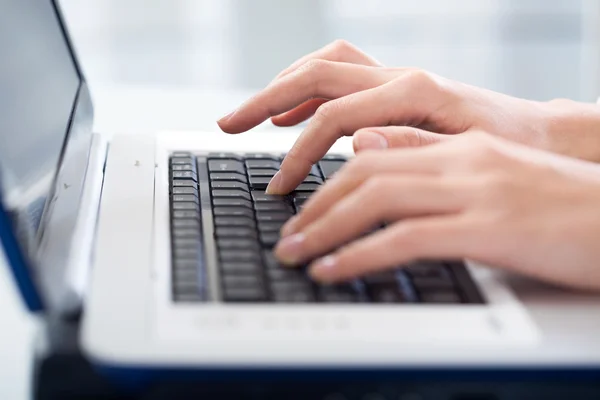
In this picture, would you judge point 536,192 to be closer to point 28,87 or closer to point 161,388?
point 161,388

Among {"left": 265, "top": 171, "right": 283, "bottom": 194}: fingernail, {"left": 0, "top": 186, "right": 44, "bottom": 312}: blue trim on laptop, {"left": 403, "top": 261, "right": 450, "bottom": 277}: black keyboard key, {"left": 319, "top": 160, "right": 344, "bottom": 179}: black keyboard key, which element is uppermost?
{"left": 0, "top": 186, "right": 44, "bottom": 312}: blue trim on laptop

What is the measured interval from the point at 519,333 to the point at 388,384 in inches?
3.1

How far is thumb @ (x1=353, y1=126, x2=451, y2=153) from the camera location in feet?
1.99

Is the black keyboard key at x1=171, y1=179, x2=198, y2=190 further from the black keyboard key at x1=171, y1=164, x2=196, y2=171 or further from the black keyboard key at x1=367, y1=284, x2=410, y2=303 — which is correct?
the black keyboard key at x1=367, y1=284, x2=410, y2=303

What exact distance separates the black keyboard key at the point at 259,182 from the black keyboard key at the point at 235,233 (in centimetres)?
10

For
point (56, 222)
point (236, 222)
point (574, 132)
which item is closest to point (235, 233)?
point (236, 222)

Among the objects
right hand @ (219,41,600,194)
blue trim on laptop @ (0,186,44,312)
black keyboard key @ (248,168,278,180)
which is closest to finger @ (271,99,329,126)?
right hand @ (219,41,600,194)

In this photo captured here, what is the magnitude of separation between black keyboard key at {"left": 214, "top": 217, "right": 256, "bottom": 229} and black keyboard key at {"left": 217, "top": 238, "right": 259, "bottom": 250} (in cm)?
3

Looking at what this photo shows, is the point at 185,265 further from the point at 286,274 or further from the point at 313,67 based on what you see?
the point at 313,67

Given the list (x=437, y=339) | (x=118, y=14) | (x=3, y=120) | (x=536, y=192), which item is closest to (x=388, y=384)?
(x=437, y=339)

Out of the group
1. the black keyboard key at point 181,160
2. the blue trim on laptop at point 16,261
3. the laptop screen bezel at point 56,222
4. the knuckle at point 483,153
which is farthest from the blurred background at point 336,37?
the blue trim on laptop at point 16,261

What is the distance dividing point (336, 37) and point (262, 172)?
2220 millimetres

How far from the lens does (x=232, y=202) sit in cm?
63

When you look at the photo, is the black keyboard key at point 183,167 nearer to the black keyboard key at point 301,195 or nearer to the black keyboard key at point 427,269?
the black keyboard key at point 301,195
